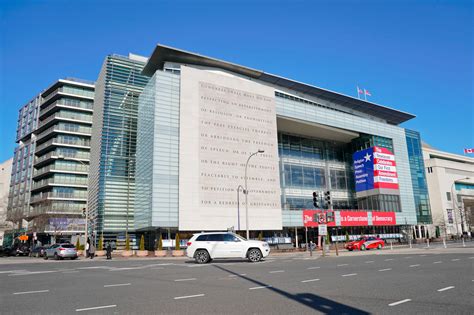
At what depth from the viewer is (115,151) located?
187 feet

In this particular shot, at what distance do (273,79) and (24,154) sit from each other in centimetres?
6026

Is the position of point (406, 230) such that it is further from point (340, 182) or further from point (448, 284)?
point (448, 284)

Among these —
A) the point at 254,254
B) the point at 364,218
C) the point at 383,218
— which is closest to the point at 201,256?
the point at 254,254

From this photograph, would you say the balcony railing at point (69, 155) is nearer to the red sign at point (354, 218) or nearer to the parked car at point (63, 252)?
the parked car at point (63, 252)

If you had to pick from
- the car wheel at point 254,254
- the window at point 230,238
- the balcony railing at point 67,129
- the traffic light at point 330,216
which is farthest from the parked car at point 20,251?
the traffic light at point 330,216

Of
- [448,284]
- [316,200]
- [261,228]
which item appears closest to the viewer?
[448,284]

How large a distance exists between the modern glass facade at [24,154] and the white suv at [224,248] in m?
63.0

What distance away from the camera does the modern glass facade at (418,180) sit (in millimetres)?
68938

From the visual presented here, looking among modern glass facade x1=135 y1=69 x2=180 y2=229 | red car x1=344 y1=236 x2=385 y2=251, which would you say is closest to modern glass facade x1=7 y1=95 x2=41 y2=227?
modern glass facade x1=135 y1=69 x2=180 y2=229

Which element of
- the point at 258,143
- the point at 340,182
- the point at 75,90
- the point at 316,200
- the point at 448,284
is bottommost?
the point at 448,284

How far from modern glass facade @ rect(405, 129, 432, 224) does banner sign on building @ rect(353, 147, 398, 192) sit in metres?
6.99

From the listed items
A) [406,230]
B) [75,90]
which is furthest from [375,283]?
[75,90]

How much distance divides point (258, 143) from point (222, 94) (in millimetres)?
9005

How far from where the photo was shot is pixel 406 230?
66250 millimetres
